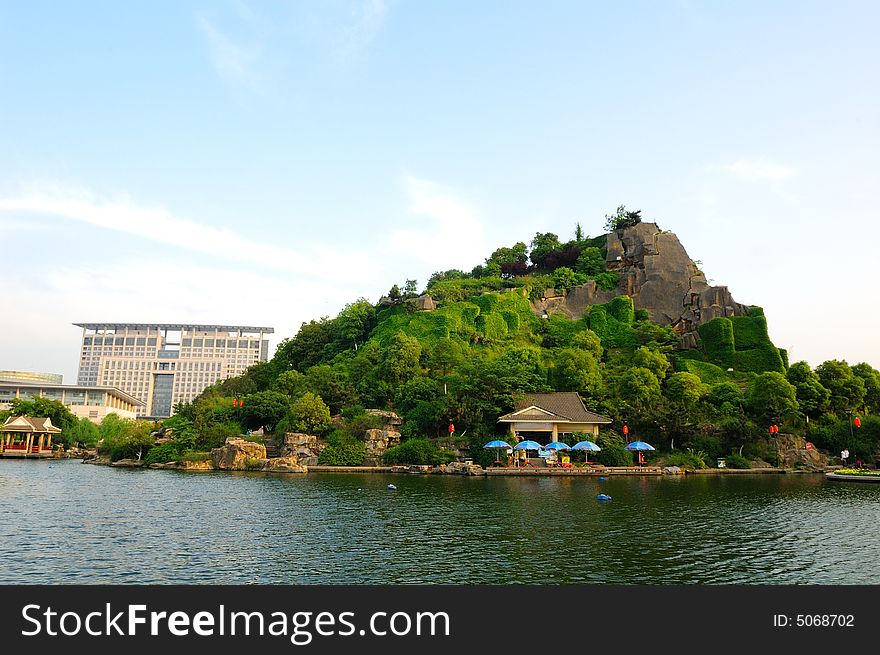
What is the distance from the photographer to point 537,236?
86500mm

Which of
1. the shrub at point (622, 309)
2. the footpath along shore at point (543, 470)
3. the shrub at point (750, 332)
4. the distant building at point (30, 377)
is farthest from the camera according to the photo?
the distant building at point (30, 377)

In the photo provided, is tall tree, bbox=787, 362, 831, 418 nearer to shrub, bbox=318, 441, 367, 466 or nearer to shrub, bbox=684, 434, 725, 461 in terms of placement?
shrub, bbox=684, 434, 725, 461

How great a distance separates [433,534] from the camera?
64.1 feet

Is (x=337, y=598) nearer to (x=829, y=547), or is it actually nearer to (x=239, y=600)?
(x=239, y=600)

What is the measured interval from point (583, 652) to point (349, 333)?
2507 inches

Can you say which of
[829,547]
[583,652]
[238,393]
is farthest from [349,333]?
[583,652]

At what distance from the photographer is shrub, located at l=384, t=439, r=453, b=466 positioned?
45.8 meters

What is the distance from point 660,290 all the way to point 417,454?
1674 inches

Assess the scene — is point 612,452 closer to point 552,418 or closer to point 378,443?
point 552,418

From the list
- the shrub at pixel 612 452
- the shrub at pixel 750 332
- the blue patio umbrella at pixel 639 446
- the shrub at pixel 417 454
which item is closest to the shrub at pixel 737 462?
the blue patio umbrella at pixel 639 446

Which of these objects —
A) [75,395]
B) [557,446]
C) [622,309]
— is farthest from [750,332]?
[75,395]

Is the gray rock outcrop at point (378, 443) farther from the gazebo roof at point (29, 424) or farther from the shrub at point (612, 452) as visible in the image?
the gazebo roof at point (29, 424)

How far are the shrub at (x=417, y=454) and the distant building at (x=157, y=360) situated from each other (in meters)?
143

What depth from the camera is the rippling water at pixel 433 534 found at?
581 inches
